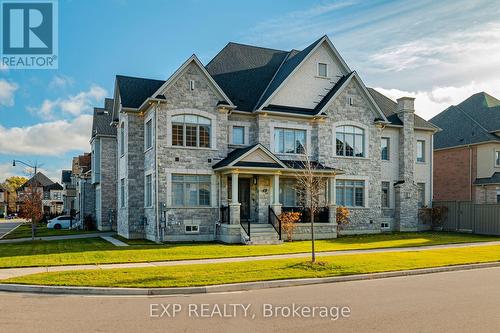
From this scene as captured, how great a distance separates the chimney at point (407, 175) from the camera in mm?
30547

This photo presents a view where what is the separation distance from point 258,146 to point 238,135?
250 cm

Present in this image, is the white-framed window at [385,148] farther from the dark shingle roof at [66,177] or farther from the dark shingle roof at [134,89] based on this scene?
the dark shingle roof at [66,177]

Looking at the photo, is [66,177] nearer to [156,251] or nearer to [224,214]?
[224,214]

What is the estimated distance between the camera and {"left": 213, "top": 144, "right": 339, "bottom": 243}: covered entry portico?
75.8 feet

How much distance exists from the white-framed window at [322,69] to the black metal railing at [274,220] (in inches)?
371

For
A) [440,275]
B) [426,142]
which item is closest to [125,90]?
[440,275]

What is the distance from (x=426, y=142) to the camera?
32.9 metres

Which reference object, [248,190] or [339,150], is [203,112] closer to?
[248,190]

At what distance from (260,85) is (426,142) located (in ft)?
43.6

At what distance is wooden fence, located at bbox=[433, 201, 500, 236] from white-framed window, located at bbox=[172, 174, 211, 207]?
17.8 meters

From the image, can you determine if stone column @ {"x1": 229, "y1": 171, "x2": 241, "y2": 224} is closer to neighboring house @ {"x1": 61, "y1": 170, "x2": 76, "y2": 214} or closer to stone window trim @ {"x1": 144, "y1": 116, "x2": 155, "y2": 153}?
stone window trim @ {"x1": 144, "y1": 116, "x2": 155, "y2": 153}

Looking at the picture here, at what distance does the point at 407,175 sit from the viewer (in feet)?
101

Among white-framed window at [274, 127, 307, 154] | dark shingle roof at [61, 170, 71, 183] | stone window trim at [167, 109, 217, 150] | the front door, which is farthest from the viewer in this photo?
dark shingle roof at [61, 170, 71, 183]

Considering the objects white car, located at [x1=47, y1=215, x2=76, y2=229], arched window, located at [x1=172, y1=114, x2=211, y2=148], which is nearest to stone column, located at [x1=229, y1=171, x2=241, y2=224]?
arched window, located at [x1=172, y1=114, x2=211, y2=148]
